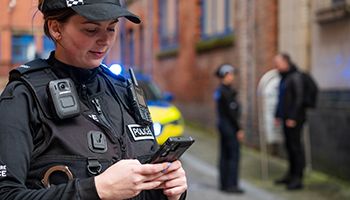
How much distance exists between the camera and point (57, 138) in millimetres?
1719

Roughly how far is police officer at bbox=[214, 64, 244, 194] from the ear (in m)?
6.53

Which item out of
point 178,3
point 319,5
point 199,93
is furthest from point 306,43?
point 178,3

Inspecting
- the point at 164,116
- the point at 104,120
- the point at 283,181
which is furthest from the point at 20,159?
the point at 164,116

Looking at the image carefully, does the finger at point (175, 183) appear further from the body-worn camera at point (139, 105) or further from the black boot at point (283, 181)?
the black boot at point (283, 181)

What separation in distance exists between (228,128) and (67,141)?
6.83 meters

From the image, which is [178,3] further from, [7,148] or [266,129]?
[7,148]

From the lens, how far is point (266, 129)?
32.0ft

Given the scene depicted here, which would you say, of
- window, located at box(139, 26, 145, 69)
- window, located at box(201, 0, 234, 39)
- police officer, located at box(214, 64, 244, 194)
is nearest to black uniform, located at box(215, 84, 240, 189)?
police officer, located at box(214, 64, 244, 194)

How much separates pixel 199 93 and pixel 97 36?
14.8 metres

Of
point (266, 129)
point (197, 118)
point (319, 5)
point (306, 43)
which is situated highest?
point (319, 5)

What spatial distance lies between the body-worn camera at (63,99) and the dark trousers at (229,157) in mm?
6776

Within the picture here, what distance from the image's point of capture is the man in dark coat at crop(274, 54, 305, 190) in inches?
335

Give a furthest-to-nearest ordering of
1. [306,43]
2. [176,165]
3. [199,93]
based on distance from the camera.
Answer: [199,93]
[306,43]
[176,165]

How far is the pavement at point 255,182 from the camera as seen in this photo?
812 cm
